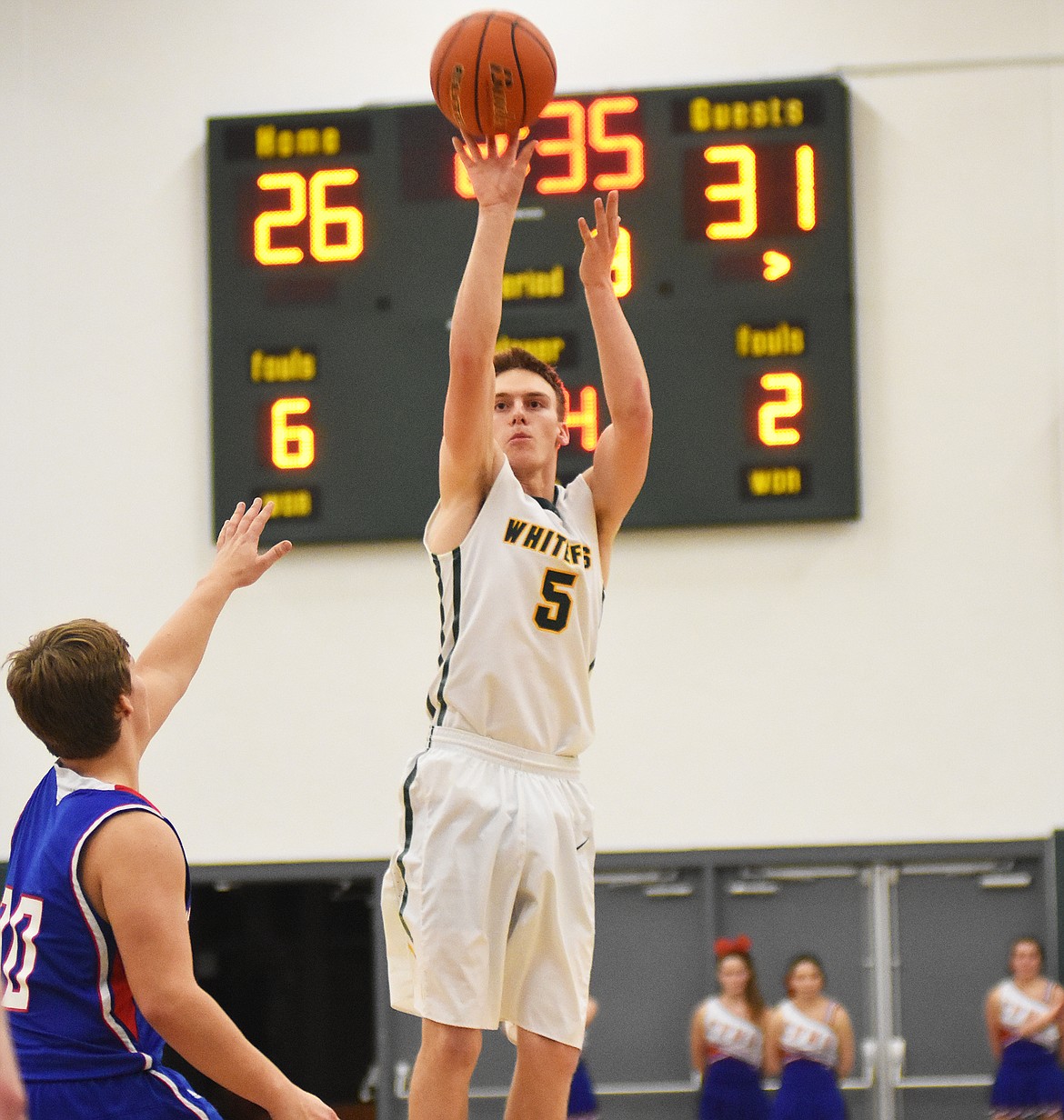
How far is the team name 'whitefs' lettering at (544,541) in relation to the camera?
3.38 m

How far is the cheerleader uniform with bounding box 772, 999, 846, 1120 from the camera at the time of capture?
683cm

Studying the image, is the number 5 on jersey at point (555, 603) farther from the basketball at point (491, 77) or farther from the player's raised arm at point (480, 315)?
the basketball at point (491, 77)

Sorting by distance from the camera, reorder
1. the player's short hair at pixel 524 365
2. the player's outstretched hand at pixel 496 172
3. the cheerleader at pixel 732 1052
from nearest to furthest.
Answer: the player's outstretched hand at pixel 496 172, the player's short hair at pixel 524 365, the cheerleader at pixel 732 1052

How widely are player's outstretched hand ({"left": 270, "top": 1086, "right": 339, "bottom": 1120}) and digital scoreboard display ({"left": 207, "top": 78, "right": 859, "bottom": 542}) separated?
14.8 ft

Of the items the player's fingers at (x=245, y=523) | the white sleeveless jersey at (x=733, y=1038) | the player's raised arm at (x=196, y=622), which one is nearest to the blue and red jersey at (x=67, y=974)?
the player's raised arm at (x=196, y=622)

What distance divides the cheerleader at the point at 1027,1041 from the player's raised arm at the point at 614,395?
4.28m

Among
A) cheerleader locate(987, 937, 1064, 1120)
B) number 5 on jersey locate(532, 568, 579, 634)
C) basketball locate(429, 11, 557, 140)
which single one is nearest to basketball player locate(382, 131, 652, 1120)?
number 5 on jersey locate(532, 568, 579, 634)

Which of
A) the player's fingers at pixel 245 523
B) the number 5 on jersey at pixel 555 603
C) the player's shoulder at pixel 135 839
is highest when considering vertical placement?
the player's fingers at pixel 245 523

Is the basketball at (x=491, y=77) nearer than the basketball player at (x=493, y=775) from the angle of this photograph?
No

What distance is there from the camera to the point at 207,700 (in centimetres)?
743

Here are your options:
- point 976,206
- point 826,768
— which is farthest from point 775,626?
point 976,206

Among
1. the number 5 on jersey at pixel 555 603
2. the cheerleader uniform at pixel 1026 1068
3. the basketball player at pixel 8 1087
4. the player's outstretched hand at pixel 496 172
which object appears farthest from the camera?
the cheerleader uniform at pixel 1026 1068

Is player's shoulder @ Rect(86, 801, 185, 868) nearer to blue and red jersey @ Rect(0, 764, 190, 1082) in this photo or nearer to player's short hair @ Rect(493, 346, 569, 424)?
blue and red jersey @ Rect(0, 764, 190, 1082)

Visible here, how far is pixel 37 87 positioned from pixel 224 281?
163 centimetres
